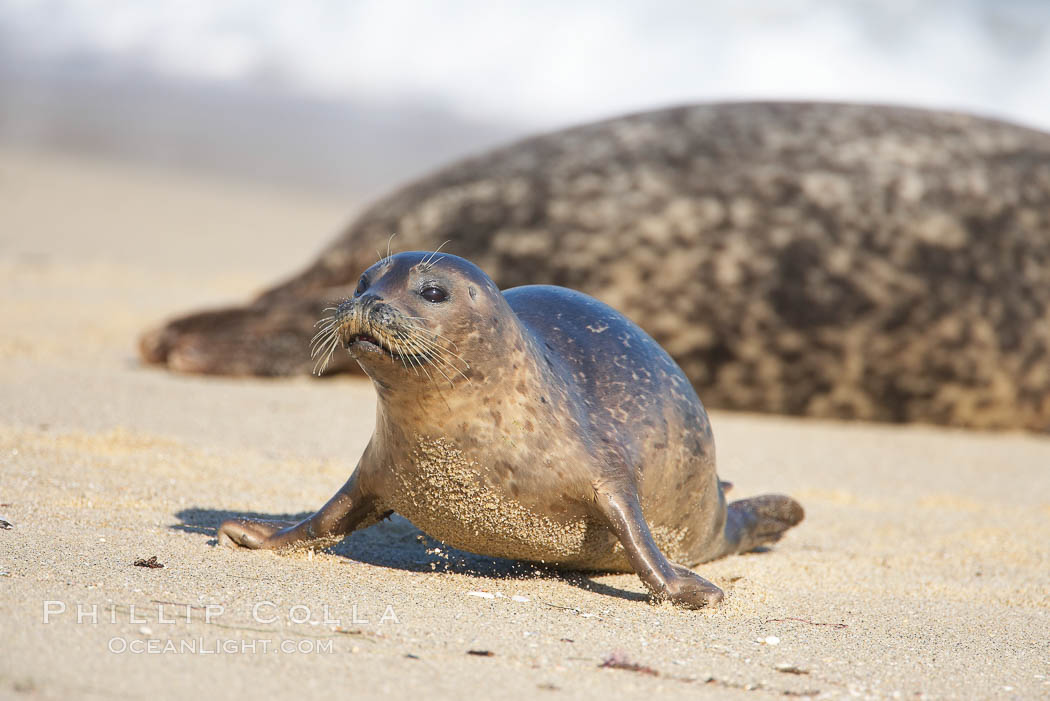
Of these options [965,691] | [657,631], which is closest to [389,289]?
[657,631]

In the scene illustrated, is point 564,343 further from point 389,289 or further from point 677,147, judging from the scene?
point 677,147

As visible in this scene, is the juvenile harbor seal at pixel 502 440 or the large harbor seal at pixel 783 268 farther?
the large harbor seal at pixel 783 268

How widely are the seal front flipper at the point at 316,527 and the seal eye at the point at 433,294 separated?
0.54m

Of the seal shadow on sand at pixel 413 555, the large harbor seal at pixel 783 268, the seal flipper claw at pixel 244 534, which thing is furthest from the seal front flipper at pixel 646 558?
the large harbor seal at pixel 783 268

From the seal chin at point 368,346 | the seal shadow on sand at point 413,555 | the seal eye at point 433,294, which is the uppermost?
the seal eye at point 433,294

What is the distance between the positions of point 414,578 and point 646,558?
1.76 feet

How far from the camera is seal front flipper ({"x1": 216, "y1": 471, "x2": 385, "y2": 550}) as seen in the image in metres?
2.90

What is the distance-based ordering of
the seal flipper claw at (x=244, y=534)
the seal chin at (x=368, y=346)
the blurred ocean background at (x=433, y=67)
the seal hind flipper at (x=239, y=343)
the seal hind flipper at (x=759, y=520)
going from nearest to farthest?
the seal chin at (x=368, y=346) < the seal flipper claw at (x=244, y=534) < the seal hind flipper at (x=759, y=520) < the seal hind flipper at (x=239, y=343) < the blurred ocean background at (x=433, y=67)

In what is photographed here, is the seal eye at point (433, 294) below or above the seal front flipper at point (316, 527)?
above

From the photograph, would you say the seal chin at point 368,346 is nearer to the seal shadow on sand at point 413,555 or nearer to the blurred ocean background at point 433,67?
the seal shadow on sand at point 413,555

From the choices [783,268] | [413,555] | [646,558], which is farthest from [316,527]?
[783,268]

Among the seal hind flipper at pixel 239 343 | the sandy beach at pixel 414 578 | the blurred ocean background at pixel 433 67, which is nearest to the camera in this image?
the sandy beach at pixel 414 578

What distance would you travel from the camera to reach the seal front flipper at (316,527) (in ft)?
→ 9.51

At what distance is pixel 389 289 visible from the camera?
261 centimetres
